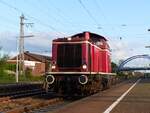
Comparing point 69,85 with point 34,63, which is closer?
point 69,85

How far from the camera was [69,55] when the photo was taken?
25.8 meters

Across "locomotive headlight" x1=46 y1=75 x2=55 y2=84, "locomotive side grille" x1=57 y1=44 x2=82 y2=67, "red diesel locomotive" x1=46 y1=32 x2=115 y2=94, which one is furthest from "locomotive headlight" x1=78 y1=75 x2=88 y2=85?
"locomotive headlight" x1=46 y1=75 x2=55 y2=84

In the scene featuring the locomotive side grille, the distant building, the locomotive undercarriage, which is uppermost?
the distant building

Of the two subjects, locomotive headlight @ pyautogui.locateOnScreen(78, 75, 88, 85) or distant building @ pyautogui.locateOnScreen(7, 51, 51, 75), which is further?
distant building @ pyautogui.locateOnScreen(7, 51, 51, 75)

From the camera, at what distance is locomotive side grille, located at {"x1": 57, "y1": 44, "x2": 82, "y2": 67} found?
83.9 ft

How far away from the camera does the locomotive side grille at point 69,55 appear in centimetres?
2556

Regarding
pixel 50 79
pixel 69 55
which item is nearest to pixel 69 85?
pixel 50 79

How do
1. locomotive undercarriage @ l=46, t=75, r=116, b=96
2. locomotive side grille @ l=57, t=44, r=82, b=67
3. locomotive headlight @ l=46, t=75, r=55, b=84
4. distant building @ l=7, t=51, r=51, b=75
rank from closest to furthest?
locomotive headlight @ l=46, t=75, r=55, b=84 < locomotive undercarriage @ l=46, t=75, r=116, b=96 < locomotive side grille @ l=57, t=44, r=82, b=67 < distant building @ l=7, t=51, r=51, b=75

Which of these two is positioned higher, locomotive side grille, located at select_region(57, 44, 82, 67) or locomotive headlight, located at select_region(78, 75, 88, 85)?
locomotive side grille, located at select_region(57, 44, 82, 67)

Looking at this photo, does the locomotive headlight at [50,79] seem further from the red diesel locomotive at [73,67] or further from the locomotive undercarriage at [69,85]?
the locomotive undercarriage at [69,85]

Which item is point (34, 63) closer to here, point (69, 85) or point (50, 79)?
point (69, 85)

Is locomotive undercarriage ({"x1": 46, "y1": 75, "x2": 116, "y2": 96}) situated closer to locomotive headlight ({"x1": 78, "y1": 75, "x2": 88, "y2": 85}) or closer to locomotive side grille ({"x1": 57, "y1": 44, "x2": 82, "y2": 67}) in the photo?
locomotive headlight ({"x1": 78, "y1": 75, "x2": 88, "y2": 85})

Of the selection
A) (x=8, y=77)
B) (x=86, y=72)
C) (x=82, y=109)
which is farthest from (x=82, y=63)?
(x=8, y=77)

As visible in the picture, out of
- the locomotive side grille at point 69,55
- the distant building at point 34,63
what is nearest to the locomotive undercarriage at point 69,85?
the locomotive side grille at point 69,55
